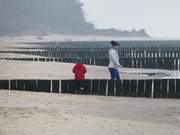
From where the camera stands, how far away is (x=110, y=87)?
2341 cm

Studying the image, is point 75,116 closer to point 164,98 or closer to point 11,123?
point 11,123

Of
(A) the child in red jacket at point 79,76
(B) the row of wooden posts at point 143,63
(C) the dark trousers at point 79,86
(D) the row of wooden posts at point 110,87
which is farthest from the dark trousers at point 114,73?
(B) the row of wooden posts at point 143,63

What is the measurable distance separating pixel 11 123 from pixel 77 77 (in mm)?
9456

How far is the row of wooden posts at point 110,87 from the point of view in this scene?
23172 mm

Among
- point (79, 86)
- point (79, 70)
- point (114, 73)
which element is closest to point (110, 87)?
point (114, 73)

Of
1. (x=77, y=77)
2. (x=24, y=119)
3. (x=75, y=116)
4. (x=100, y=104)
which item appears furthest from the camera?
(x=77, y=77)

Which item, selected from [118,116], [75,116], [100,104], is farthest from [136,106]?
[75,116]

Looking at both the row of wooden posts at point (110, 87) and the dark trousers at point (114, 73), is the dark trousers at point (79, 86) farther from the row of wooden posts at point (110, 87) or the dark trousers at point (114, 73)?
the dark trousers at point (114, 73)

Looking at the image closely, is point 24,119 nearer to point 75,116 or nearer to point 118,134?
point 75,116

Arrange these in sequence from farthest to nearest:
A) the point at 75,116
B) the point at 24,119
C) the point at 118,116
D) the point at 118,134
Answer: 1. the point at 118,116
2. the point at 75,116
3. the point at 24,119
4. the point at 118,134

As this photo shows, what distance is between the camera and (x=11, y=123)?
13.6 metres

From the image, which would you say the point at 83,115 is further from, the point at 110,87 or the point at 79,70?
the point at 110,87

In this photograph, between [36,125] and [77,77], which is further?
Answer: [77,77]

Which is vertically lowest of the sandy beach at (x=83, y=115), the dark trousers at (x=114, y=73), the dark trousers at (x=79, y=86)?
the sandy beach at (x=83, y=115)
